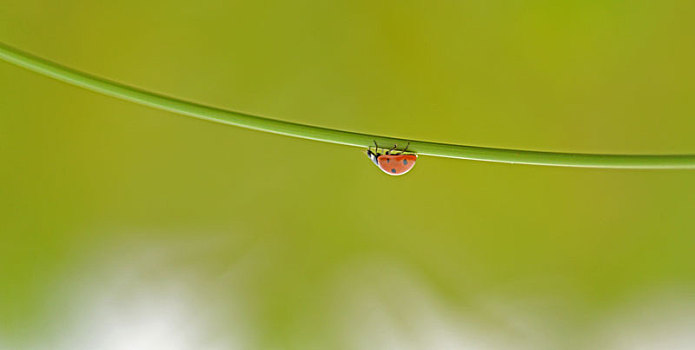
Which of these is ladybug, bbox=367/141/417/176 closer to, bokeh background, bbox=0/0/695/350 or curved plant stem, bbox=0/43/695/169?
curved plant stem, bbox=0/43/695/169

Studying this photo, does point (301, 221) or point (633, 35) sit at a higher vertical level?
point (633, 35)

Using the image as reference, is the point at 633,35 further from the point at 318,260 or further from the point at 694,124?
the point at 318,260

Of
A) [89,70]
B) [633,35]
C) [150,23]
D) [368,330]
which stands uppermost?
[633,35]

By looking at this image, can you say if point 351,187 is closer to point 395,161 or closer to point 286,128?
point 395,161

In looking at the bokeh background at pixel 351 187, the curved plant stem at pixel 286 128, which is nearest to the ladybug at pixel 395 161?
the curved plant stem at pixel 286 128

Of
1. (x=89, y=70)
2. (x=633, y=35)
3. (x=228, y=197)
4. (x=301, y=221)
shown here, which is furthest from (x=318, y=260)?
(x=633, y=35)

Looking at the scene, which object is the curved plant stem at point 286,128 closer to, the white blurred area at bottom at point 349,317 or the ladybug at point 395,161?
the ladybug at point 395,161
